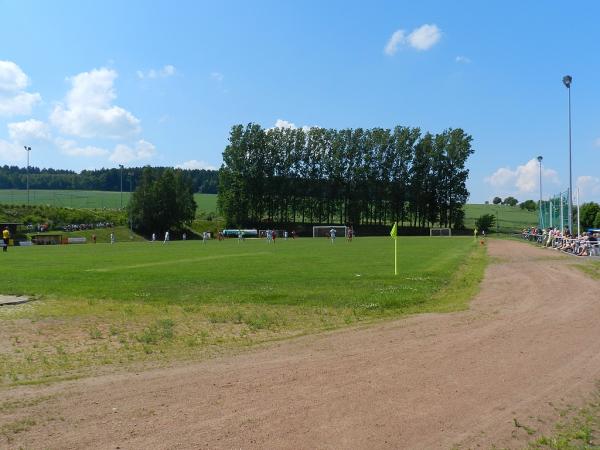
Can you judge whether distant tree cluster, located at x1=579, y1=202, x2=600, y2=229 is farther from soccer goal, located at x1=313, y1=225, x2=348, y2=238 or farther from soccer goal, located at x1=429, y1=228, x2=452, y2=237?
soccer goal, located at x1=313, y1=225, x2=348, y2=238

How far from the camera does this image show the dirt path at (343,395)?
18.3ft

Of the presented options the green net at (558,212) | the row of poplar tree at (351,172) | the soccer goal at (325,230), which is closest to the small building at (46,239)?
the row of poplar tree at (351,172)

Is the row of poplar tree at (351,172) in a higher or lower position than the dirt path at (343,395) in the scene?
higher

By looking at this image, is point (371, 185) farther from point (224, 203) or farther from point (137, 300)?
point (137, 300)

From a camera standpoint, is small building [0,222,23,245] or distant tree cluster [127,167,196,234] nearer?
small building [0,222,23,245]

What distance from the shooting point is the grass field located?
9641 millimetres

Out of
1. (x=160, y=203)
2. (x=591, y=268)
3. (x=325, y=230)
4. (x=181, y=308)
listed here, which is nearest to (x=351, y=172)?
(x=325, y=230)

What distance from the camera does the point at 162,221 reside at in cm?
10338

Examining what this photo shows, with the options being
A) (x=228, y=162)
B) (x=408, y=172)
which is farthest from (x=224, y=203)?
(x=408, y=172)

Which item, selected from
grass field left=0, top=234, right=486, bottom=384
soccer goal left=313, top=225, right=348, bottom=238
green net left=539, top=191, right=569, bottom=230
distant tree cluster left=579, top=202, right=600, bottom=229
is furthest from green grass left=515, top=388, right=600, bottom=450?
distant tree cluster left=579, top=202, right=600, bottom=229

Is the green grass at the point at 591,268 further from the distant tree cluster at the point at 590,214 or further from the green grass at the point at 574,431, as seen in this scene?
the distant tree cluster at the point at 590,214

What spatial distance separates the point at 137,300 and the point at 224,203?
9394 cm

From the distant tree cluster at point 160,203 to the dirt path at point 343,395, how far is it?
95279 mm

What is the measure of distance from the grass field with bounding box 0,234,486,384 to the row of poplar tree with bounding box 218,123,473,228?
290 ft
